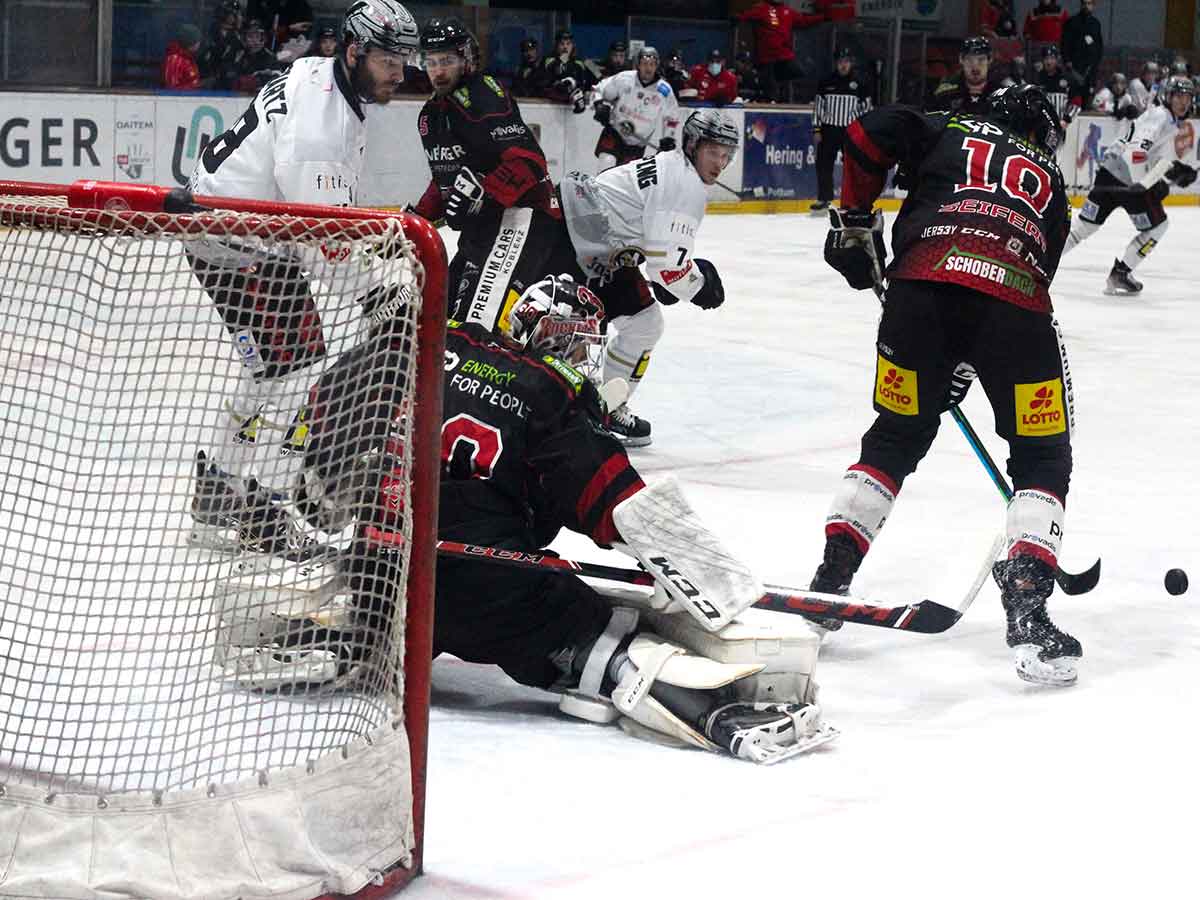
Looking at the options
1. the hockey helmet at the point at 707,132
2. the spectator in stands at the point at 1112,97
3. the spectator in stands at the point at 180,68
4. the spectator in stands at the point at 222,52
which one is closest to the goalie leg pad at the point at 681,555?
the hockey helmet at the point at 707,132

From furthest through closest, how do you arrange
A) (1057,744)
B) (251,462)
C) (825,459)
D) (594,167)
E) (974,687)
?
(594,167) < (825,459) < (974,687) < (1057,744) < (251,462)

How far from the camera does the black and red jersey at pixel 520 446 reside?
9.78ft

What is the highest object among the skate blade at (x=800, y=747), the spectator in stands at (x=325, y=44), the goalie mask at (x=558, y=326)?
the spectator in stands at (x=325, y=44)

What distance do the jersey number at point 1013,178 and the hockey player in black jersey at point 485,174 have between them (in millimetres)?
1911

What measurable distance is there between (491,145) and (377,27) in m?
1.35

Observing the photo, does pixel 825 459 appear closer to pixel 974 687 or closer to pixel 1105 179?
pixel 974 687

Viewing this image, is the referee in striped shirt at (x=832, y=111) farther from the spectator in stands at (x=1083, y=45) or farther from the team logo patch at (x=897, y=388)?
the team logo patch at (x=897, y=388)

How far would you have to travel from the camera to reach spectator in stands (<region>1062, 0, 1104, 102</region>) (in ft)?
54.1

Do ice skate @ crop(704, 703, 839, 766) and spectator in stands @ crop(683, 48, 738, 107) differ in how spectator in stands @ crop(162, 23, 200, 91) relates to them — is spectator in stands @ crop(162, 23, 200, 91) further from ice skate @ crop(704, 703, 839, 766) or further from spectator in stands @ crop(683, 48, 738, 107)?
ice skate @ crop(704, 703, 839, 766)

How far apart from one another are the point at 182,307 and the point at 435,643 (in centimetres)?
76

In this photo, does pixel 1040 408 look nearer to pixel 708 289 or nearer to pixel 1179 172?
pixel 708 289

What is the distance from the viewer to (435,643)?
10.1ft

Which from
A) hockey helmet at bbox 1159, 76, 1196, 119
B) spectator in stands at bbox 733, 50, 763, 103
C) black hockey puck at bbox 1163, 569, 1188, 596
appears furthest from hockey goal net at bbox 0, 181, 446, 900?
spectator in stands at bbox 733, 50, 763, 103

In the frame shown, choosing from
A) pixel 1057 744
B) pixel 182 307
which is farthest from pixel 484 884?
pixel 1057 744
